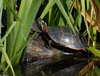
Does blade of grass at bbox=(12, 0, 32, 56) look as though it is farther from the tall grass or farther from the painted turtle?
the painted turtle

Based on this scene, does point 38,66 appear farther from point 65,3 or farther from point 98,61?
point 65,3

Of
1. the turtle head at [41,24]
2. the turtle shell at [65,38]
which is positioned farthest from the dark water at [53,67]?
the turtle head at [41,24]

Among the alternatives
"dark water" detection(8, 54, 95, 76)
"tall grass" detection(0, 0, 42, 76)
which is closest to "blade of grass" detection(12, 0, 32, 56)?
"tall grass" detection(0, 0, 42, 76)

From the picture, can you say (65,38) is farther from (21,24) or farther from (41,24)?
(21,24)

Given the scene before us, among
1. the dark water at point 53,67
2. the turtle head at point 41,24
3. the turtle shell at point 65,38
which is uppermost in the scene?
the turtle head at point 41,24

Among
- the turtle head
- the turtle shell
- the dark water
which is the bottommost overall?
the dark water

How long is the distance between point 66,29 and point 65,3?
0.38 m

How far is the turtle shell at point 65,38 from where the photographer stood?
276 centimetres

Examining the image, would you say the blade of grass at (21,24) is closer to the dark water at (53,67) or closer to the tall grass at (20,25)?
the tall grass at (20,25)

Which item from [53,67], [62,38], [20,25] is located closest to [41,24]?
[62,38]

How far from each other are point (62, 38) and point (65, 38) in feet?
0.14

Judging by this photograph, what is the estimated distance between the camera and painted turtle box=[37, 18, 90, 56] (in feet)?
9.07

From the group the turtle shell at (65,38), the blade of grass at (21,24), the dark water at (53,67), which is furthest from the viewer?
the turtle shell at (65,38)

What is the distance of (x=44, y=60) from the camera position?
2.57 m
